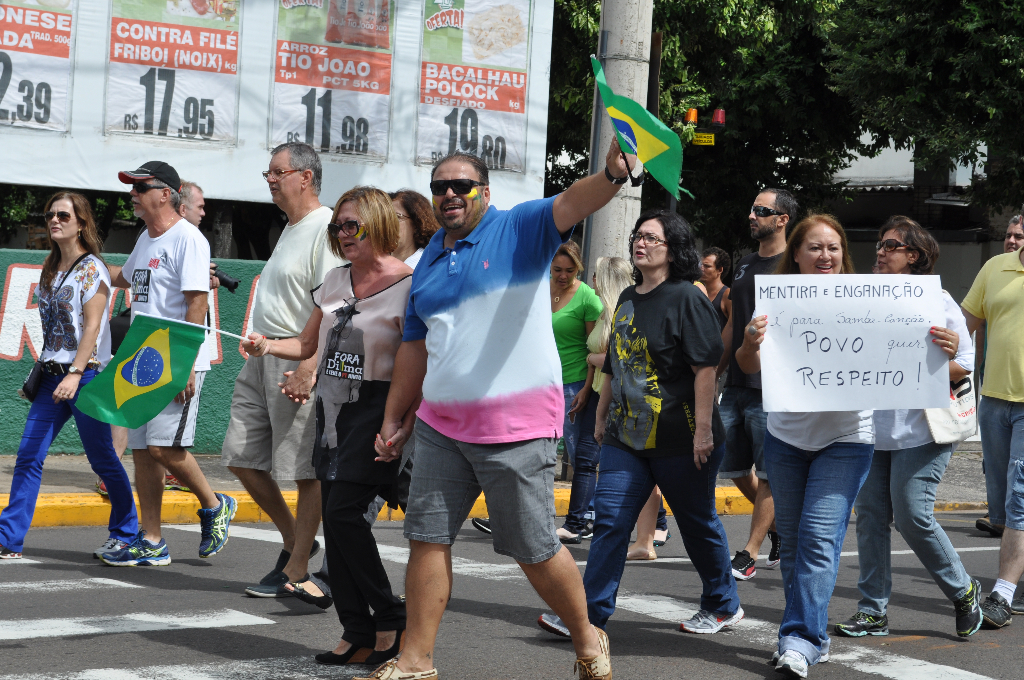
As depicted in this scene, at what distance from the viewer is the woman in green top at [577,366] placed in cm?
767

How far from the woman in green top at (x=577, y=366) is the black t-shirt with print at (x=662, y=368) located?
7.79 ft

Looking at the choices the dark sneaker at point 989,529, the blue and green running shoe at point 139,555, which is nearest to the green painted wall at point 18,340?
the blue and green running shoe at point 139,555

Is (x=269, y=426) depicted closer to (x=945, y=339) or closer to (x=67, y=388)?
(x=67, y=388)

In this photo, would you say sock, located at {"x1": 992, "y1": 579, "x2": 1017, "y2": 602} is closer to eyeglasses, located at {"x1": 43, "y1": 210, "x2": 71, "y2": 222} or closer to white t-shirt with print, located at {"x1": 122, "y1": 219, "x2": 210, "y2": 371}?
white t-shirt with print, located at {"x1": 122, "y1": 219, "x2": 210, "y2": 371}

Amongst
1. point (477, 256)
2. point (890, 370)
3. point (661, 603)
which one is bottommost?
point (661, 603)

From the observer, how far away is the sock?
224 inches

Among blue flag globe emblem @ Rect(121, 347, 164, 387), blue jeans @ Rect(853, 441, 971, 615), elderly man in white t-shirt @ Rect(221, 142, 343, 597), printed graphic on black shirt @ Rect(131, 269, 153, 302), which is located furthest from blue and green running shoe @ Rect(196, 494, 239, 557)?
blue jeans @ Rect(853, 441, 971, 615)

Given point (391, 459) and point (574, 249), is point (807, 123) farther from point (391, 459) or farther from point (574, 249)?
point (391, 459)

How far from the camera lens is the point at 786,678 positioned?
4.59 metres

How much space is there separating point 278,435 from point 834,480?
2.52 m

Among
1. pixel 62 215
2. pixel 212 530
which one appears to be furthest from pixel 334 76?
pixel 212 530

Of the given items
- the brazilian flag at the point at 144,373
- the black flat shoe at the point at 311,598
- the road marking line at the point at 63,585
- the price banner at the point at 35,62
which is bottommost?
Result: the road marking line at the point at 63,585

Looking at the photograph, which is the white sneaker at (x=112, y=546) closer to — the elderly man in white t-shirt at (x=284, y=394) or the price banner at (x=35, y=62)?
the elderly man in white t-shirt at (x=284, y=394)

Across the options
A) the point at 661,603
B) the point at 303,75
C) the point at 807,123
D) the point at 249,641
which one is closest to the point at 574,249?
the point at 661,603
